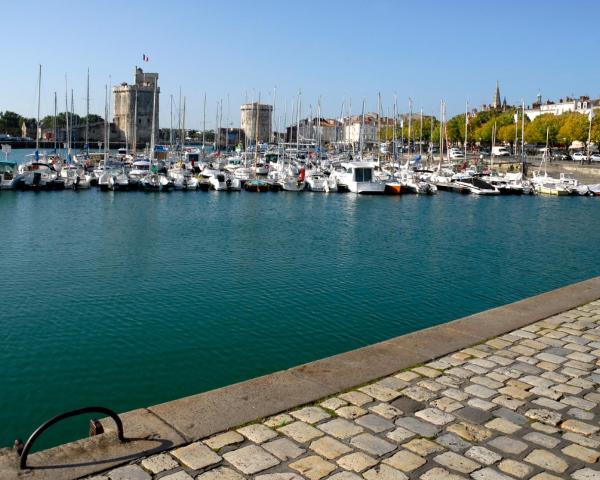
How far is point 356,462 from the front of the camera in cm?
599

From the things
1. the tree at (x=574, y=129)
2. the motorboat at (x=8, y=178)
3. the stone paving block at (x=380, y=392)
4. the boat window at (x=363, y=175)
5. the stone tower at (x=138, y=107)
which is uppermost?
the stone tower at (x=138, y=107)

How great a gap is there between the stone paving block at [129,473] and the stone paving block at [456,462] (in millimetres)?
2615

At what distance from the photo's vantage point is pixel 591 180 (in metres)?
63.7

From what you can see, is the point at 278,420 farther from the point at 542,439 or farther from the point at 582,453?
the point at 582,453

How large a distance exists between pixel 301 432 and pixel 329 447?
1.27 feet

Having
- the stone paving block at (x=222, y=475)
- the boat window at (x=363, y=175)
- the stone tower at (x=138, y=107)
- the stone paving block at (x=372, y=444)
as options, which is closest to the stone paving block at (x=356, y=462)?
the stone paving block at (x=372, y=444)

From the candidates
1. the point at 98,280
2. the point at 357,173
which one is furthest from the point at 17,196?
the point at 98,280

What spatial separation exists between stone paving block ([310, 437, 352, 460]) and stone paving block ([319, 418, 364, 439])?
0.14 m

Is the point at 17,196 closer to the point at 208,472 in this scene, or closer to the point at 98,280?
the point at 98,280

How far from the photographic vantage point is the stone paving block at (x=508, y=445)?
633cm

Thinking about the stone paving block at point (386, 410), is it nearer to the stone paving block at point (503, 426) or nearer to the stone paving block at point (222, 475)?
the stone paving block at point (503, 426)

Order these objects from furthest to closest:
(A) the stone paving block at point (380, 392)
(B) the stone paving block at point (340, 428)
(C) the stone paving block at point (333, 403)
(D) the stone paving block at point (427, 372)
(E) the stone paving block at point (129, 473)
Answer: (D) the stone paving block at point (427, 372), (A) the stone paving block at point (380, 392), (C) the stone paving block at point (333, 403), (B) the stone paving block at point (340, 428), (E) the stone paving block at point (129, 473)

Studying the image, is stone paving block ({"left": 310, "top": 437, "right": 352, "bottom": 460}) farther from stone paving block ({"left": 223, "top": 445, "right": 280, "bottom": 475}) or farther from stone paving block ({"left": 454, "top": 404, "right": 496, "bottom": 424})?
stone paving block ({"left": 454, "top": 404, "right": 496, "bottom": 424})

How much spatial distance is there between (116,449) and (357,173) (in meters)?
47.1
